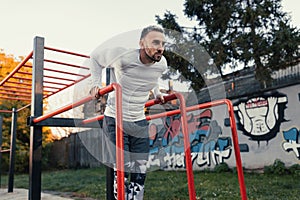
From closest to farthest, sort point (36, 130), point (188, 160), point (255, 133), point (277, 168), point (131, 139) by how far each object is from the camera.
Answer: point (188, 160)
point (131, 139)
point (36, 130)
point (277, 168)
point (255, 133)

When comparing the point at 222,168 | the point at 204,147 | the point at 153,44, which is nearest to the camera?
the point at 153,44

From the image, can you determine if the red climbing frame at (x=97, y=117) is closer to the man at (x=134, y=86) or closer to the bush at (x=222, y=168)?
the man at (x=134, y=86)

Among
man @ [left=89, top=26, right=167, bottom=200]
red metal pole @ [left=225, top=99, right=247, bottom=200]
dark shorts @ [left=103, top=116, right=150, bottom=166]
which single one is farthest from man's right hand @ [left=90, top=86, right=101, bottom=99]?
red metal pole @ [left=225, top=99, right=247, bottom=200]

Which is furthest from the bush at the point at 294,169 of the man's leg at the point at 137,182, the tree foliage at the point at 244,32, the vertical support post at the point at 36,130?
the vertical support post at the point at 36,130

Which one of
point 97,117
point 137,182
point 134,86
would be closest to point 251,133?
point 97,117

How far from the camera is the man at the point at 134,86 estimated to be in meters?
1.85

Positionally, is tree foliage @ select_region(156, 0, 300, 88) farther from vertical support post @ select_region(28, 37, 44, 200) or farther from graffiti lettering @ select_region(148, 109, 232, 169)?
vertical support post @ select_region(28, 37, 44, 200)

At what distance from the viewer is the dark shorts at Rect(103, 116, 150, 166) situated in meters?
1.90

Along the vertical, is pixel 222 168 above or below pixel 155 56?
below

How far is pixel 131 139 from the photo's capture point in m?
1.97

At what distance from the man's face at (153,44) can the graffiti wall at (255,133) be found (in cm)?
308

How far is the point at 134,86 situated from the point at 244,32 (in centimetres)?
412

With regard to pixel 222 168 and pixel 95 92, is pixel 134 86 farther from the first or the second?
pixel 222 168

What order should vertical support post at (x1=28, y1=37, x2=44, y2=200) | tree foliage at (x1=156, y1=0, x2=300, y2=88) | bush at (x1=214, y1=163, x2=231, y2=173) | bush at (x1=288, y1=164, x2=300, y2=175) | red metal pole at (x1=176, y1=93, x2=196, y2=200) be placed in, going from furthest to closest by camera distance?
bush at (x1=214, y1=163, x2=231, y2=173)
bush at (x1=288, y1=164, x2=300, y2=175)
tree foliage at (x1=156, y1=0, x2=300, y2=88)
vertical support post at (x1=28, y1=37, x2=44, y2=200)
red metal pole at (x1=176, y1=93, x2=196, y2=200)
